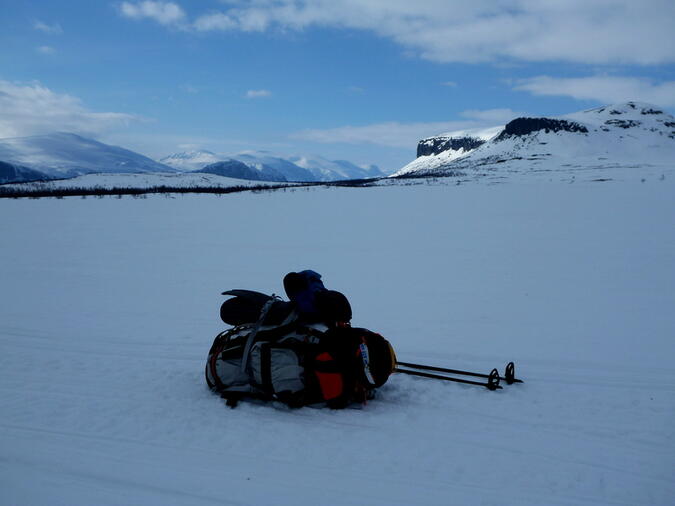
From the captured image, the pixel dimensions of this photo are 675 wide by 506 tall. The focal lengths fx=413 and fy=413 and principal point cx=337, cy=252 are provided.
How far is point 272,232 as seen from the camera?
13.1 meters

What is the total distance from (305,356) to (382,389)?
3.27 ft

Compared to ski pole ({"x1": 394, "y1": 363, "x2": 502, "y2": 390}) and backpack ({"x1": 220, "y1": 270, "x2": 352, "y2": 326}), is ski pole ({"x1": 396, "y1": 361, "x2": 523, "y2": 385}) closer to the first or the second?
ski pole ({"x1": 394, "y1": 363, "x2": 502, "y2": 390})

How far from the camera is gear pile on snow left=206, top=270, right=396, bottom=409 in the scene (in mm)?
3844

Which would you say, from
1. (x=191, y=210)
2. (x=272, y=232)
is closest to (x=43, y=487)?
(x=272, y=232)

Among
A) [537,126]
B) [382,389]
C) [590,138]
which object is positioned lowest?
[382,389]

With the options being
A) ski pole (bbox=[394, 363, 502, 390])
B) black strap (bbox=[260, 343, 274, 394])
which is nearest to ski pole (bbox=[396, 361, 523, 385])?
ski pole (bbox=[394, 363, 502, 390])

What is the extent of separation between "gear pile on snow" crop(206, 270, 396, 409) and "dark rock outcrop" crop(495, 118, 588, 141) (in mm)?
139835

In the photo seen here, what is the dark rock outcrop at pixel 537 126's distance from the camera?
122 meters

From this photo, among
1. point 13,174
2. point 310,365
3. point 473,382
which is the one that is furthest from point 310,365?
point 13,174

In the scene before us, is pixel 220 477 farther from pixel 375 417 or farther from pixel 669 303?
pixel 669 303

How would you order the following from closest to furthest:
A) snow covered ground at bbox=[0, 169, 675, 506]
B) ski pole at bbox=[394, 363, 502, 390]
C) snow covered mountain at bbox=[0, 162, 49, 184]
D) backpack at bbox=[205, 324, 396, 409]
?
snow covered ground at bbox=[0, 169, 675, 506] < backpack at bbox=[205, 324, 396, 409] < ski pole at bbox=[394, 363, 502, 390] < snow covered mountain at bbox=[0, 162, 49, 184]

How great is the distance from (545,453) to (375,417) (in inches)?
54.6

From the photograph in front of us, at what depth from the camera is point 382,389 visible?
14.1 feet

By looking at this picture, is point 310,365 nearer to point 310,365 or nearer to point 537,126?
point 310,365
